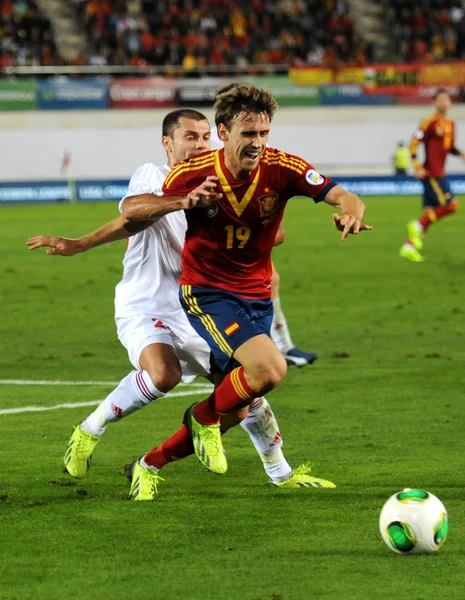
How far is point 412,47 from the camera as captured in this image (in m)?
42.0

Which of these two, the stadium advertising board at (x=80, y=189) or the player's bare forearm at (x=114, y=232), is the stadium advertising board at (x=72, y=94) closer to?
the stadium advertising board at (x=80, y=189)

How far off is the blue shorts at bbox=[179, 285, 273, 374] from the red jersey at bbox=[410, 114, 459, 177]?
44.0 ft

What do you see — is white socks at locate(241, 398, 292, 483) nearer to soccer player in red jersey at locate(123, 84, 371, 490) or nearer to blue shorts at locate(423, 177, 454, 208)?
soccer player in red jersey at locate(123, 84, 371, 490)

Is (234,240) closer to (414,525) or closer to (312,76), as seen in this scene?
(414,525)

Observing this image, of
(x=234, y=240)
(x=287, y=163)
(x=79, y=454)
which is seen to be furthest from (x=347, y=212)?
(x=79, y=454)

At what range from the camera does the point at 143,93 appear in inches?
1533

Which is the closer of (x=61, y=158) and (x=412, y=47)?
(x=61, y=158)

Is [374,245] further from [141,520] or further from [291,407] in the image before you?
[141,520]

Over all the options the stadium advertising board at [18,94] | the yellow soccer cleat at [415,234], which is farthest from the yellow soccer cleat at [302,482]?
the stadium advertising board at [18,94]

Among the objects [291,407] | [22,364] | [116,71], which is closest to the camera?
[291,407]

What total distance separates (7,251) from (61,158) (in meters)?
19.0

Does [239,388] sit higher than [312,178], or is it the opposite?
[312,178]

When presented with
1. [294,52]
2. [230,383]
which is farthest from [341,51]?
[230,383]

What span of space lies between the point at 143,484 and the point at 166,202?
144 cm
